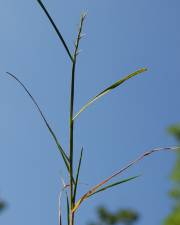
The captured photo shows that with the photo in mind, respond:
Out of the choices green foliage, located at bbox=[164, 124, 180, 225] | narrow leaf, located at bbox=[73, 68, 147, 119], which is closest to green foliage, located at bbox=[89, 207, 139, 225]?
green foliage, located at bbox=[164, 124, 180, 225]

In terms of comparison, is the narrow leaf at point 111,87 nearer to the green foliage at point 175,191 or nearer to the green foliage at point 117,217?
the green foliage at point 175,191

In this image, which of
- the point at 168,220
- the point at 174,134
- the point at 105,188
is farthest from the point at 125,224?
the point at 105,188

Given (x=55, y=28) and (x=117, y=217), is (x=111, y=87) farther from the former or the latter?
(x=117, y=217)

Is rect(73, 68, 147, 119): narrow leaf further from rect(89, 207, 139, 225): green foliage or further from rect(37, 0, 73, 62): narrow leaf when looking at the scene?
rect(89, 207, 139, 225): green foliage

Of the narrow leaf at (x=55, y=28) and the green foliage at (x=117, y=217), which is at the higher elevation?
the narrow leaf at (x=55, y=28)

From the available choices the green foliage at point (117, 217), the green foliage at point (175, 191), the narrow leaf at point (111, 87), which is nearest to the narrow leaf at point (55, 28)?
the narrow leaf at point (111, 87)

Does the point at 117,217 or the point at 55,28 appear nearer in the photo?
the point at 55,28

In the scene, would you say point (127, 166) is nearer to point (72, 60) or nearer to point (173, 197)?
point (72, 60)

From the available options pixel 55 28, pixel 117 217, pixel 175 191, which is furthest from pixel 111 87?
pixel 117 217
